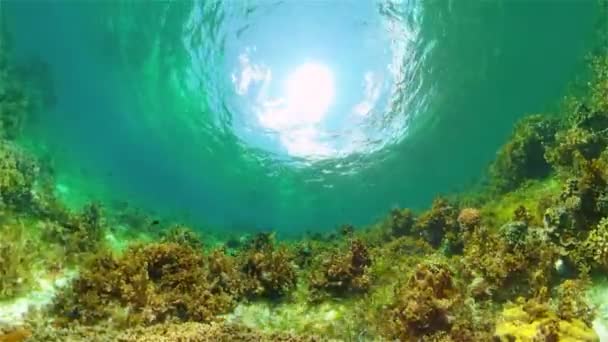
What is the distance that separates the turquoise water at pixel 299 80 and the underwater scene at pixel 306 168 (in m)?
0.13

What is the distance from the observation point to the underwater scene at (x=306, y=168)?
24.0 feet

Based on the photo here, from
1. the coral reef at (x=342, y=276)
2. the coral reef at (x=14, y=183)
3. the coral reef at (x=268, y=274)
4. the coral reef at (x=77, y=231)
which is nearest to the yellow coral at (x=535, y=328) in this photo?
the coral reef at (x=342, y=276)

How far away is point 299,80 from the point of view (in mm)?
25094

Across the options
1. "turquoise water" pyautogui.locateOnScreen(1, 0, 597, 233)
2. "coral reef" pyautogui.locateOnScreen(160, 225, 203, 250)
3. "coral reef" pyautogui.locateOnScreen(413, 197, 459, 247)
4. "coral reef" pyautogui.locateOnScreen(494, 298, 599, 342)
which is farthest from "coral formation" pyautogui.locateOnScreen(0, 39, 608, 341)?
"turquoise water" pyautogui.locateOnScreen(1, 0, 597, 233)

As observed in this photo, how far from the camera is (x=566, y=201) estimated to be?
783 cm

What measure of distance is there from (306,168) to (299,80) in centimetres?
903

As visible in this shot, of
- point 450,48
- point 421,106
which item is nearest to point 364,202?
point 421,106

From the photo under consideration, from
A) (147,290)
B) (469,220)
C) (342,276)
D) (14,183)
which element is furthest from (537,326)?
(14,183)

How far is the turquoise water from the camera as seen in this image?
21.5m

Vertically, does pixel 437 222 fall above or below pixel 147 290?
above

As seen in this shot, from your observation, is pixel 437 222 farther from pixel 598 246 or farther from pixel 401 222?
pixel 598 246

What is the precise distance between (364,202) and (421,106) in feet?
69.8

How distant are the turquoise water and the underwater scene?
128 millimetres

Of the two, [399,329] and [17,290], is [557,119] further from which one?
[17,290]
